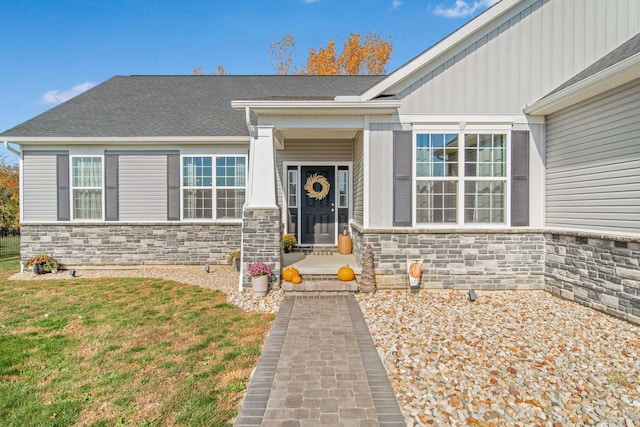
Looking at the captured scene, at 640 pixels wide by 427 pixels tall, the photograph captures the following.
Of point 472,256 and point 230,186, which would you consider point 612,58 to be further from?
point 230,186

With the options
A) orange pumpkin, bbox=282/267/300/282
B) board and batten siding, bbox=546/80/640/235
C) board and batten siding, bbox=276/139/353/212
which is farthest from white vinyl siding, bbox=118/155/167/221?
board and batten siding, bbox=546/80/640/235

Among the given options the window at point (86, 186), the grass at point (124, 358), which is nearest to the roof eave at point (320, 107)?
the grass at point (124, 358)

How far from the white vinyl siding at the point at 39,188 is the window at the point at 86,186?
495 mm

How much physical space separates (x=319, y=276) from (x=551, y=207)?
4566 millimetres

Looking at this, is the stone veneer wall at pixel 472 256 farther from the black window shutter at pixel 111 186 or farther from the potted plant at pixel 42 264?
the potted plant at pixel 42 264

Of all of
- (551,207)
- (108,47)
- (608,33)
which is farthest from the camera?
(108,47)

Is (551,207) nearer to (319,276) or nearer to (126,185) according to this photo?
(319,276)

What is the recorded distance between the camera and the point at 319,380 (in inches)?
118

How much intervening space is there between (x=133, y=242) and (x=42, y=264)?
7.00 ft

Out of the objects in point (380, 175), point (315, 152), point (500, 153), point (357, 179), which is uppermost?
point (315, 152)

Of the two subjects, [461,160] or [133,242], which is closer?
[461,160]

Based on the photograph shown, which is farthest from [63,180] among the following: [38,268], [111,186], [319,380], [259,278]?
[319,380]

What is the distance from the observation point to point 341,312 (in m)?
4.92

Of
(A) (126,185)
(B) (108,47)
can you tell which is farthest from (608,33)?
(B) (108,47)
